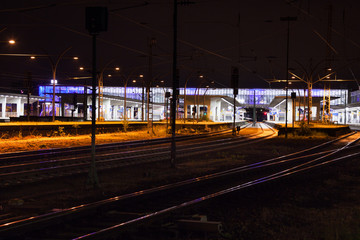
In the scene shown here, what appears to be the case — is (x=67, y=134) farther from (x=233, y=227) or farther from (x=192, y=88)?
(x=192, y=88)

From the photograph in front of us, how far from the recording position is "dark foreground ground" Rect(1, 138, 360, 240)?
6.60 metres

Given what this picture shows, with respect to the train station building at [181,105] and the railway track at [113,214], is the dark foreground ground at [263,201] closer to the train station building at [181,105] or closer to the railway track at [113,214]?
the railway track at [113,214]

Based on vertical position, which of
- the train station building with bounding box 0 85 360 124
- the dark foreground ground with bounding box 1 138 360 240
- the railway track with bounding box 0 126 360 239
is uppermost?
the train station building with bounding box 0 85 360 124

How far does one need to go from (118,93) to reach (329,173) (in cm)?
12773

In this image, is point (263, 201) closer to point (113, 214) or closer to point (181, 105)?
point (113, 214)

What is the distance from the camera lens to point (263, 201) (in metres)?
9.09

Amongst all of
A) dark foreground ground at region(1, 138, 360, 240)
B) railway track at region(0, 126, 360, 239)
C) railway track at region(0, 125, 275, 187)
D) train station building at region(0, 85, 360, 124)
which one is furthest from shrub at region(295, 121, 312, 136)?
railway track at region(0, 126, 360, 239)

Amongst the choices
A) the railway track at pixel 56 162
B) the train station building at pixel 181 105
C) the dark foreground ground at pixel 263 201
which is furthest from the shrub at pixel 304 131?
the dark foreground ground at pixel 263 201

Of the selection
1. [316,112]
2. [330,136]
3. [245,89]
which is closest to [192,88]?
[245,89]

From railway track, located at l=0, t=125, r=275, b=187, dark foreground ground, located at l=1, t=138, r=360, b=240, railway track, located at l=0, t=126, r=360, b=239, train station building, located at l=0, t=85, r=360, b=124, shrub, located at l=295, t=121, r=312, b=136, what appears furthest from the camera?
train station building, located at l=0, t=85, r=360, b=124

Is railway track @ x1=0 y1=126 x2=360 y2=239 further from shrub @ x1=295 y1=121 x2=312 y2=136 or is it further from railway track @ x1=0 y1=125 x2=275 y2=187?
shrub @ x1=295 y1=121 x2=312 y2=136

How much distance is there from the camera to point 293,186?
37.2 feet

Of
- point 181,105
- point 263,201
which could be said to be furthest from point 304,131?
point 181,105

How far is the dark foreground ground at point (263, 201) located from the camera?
6.60m
